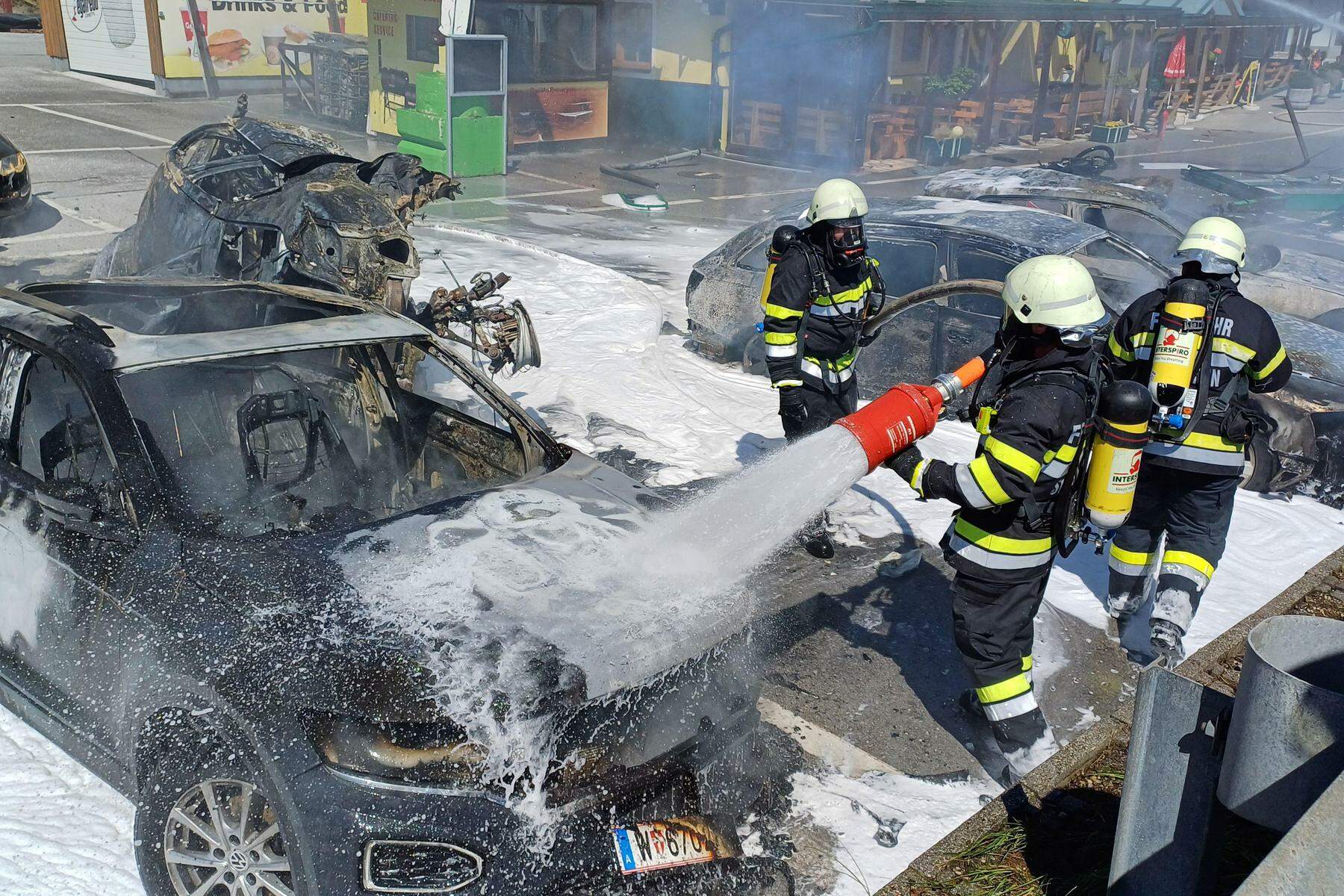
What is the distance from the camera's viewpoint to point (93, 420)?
3688 millimetres

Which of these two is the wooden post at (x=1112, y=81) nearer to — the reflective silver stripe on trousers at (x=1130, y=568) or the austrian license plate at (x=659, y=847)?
the reflective silver stripe on trousers at (x=1130, y=568)

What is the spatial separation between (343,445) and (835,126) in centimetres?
1663

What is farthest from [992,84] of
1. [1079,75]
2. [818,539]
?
[818,539]

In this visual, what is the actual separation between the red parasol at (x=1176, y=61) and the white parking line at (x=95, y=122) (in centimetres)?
2246

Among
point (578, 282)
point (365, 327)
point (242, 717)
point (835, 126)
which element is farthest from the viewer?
point (835, 126)

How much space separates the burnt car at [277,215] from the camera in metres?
7.19

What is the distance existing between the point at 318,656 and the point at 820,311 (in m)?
3.55

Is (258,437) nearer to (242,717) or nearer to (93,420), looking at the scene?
(93,420)

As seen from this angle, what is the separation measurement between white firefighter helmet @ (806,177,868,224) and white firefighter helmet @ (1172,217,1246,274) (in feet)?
5.10

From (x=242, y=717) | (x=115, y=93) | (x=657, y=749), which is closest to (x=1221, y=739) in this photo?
(x=657, y=749)

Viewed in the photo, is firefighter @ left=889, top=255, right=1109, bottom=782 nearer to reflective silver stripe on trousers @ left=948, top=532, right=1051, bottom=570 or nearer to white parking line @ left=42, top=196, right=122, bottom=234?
reflective silver stripe on trousers @ left=948, top=532, right=1051, bottom=570

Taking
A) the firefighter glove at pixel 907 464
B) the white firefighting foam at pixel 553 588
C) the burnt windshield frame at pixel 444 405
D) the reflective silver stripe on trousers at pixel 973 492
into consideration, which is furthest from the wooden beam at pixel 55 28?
the reflective silver stripe on trousers at pixel 973 492

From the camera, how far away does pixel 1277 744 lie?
8.01ft

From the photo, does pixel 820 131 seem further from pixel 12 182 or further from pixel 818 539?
pixel 818 539
